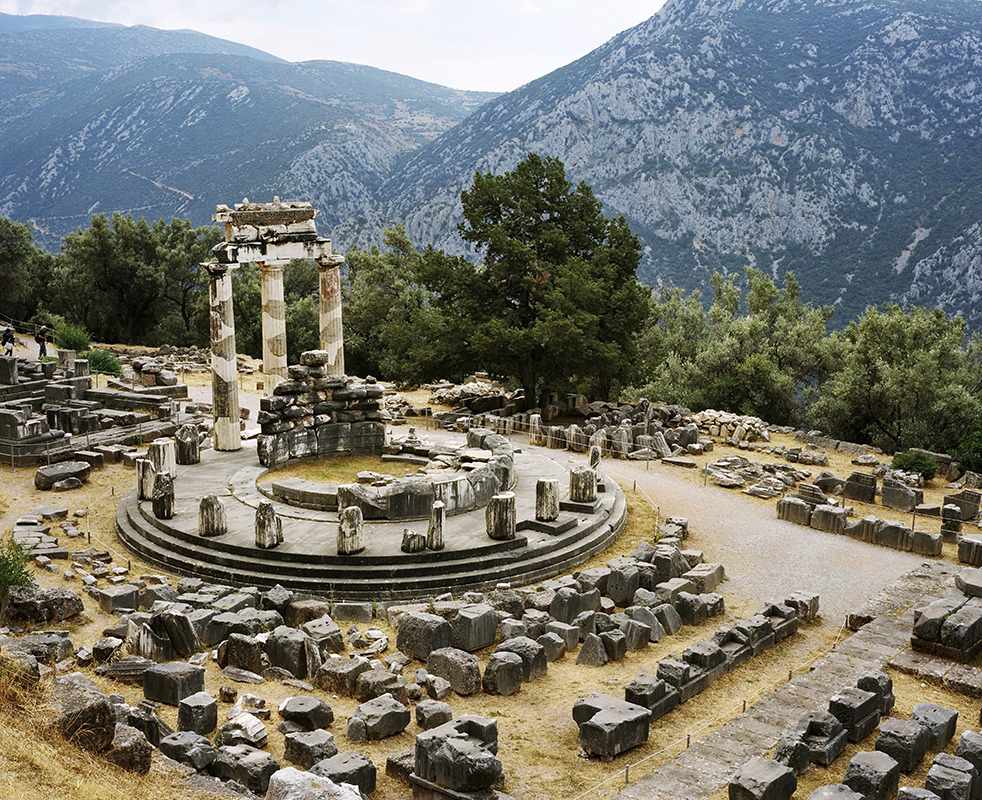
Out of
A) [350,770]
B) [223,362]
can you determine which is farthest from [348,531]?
[223,362]

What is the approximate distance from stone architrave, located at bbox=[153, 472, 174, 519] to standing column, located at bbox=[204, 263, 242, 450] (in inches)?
250

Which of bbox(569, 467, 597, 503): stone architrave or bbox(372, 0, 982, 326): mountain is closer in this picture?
bbox(569, 467, 597, 503): stone architrave

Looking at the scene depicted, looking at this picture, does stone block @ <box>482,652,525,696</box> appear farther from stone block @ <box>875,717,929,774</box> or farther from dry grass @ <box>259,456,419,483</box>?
dry grass @ <box>259,456,419,483</box>

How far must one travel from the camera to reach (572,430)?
105 feet

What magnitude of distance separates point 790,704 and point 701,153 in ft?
255

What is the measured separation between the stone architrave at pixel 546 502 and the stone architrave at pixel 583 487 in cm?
179

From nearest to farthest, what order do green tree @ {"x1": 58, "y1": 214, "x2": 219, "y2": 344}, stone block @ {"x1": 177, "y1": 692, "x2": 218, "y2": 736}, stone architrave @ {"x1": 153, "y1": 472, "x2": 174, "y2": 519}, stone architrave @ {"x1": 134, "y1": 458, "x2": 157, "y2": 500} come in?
1. stone block @ {"x1": 177, "y1": 692, "x2": 218, "y2": 736}
2. stone architrave @ {"x1": 153, "y1": 472, "x2": 174, "y2": 519}
3. stone architrave @ {"x1": 134, "y1": 458, "x2": 157, "y2": 500}
4. green tree @ {"x1": 58, "y1": 214, "x2": 219, "y2": 344}

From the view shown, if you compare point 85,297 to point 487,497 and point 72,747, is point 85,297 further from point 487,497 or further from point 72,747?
point 72,747

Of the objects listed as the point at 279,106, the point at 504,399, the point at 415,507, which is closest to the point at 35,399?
the point at 504,399

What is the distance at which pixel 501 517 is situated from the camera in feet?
65.6

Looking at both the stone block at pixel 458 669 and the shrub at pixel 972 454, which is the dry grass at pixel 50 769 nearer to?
the stone block at pixel 458 669

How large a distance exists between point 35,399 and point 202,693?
2445cm

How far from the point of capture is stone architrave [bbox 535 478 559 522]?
844 inches

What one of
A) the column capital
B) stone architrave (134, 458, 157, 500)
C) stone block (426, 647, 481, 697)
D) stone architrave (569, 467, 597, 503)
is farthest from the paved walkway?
the column capital
